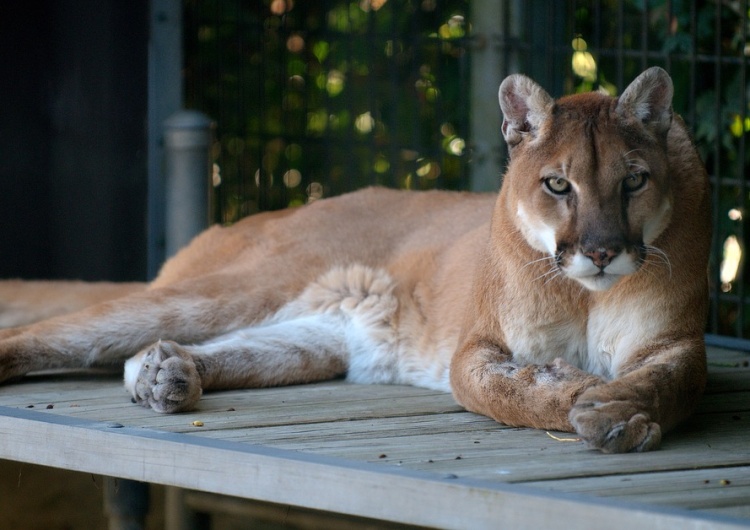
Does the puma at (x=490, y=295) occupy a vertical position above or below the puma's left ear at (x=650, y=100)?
below

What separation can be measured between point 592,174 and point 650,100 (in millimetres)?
333

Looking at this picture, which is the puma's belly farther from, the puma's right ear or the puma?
the puma's right ear

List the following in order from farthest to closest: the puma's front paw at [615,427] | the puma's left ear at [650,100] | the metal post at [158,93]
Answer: the metal post at [158,93] → the puma's left ear at [650,100] → the puma's front paw at [615,427]

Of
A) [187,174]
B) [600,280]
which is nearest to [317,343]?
[600,280]

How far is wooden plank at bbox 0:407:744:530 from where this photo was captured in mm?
2521

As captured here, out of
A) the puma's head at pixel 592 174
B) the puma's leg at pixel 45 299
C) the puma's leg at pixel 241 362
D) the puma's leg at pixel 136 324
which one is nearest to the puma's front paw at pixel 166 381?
the puma's leg at pixel 241 362

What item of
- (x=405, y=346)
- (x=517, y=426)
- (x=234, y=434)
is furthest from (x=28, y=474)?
(x=517, y=426)

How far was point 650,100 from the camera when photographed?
3.30m

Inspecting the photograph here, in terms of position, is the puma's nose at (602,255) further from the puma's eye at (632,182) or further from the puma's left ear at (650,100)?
the puma's left ear at (650,100)

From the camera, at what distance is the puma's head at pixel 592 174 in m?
3.08

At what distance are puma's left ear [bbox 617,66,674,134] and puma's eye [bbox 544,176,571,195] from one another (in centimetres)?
26

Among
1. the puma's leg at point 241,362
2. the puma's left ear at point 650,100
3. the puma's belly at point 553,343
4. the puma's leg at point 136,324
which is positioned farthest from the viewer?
the puma's leg at point 136,324

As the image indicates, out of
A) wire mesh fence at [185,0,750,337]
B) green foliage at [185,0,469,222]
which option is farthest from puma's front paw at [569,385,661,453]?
green foliage at [185,0,469,222]

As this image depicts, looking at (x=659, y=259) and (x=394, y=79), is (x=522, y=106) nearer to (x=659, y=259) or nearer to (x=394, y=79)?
(x=659, y=259)
